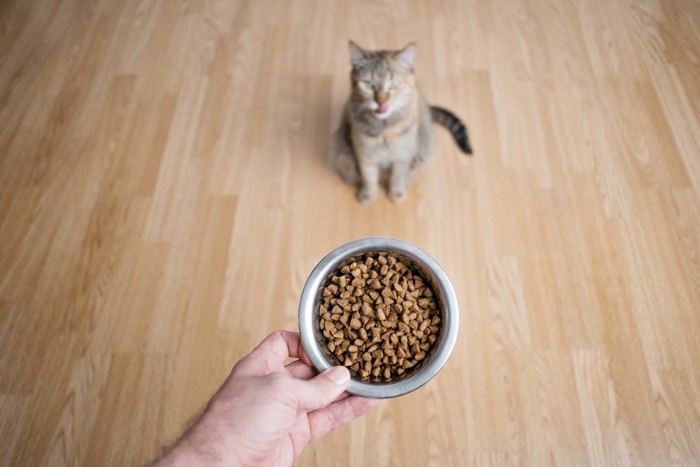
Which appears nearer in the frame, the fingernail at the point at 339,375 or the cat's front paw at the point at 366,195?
the fingernail at the point at 339,375

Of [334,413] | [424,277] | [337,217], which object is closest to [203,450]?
[334,413]

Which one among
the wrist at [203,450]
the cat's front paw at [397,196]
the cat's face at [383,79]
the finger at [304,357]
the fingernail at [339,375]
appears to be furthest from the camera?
the cat's front paw at [397,196]

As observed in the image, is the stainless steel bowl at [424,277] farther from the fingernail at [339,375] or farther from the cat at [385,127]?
the cat at [385,127]

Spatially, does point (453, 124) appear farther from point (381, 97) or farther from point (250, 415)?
point (250, 415)

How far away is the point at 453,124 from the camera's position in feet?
5.61

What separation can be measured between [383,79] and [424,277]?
2.10 ft

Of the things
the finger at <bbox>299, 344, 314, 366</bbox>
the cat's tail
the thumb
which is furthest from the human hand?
the cat's tail

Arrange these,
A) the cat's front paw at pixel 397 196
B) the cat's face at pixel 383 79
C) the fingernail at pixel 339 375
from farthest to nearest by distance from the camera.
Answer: the cat's front paw at pixel 397 196
the cat's face at pixel 383 79
the fingernail at pixel 339 375

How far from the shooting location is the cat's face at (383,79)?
1296 mm

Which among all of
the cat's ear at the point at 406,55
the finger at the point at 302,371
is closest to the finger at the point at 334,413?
the finger at the point at 302,371

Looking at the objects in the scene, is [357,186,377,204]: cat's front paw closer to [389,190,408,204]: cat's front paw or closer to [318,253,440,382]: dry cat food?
[389,190,408,204]: cat's front paw

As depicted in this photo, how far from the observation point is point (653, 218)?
1.56m

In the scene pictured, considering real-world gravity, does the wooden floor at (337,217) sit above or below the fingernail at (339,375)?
below

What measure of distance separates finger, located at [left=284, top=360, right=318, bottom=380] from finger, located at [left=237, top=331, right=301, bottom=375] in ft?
0.09
